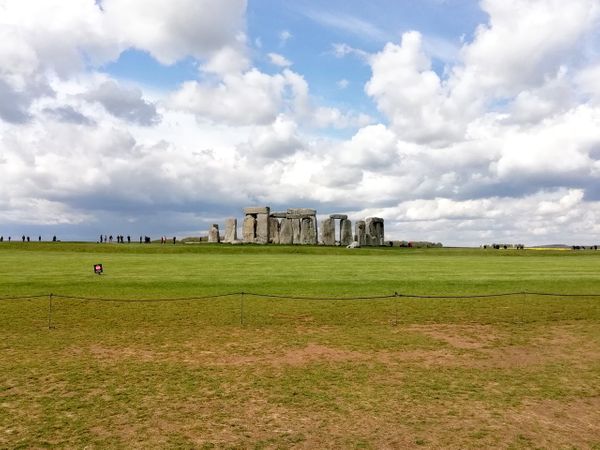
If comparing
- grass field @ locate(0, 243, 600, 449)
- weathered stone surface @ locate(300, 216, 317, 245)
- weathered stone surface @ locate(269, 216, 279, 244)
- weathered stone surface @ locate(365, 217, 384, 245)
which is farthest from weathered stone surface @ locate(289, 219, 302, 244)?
grass field @ locate(0, 243, 600, 449)

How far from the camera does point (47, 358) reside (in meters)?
10.9

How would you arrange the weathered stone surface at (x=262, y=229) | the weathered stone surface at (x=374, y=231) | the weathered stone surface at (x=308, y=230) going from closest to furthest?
the weathered stone surface at (x=262, y=229)
the weathered stone surface at (x=308, y=230)
the weathered stone surface at (x=374, y=231)

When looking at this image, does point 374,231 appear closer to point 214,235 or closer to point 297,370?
point 214,235

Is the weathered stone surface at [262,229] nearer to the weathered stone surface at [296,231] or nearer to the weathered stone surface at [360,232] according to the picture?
the weathered stone surface at [296,231]

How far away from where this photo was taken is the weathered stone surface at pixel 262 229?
60844mm

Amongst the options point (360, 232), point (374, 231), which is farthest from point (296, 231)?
point (374, 231)

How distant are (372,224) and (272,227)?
43.6 ft

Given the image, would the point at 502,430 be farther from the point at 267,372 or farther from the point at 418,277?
the point at 418,277

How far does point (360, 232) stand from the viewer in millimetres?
62750

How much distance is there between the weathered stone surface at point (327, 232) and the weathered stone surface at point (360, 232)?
3015 mm

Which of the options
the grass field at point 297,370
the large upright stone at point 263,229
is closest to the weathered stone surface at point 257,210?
the large upright stone at point 263,229

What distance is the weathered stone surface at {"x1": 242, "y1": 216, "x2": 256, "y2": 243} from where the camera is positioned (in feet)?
202

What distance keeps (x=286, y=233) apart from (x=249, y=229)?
185 inches

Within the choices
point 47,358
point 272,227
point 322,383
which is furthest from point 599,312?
point 272,227
